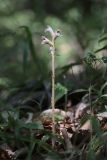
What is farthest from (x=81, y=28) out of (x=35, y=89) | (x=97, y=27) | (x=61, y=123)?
(x=61, y=123)

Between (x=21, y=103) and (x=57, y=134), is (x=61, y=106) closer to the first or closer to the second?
(x=21, y=103)

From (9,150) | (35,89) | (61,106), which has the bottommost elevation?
(9,150)

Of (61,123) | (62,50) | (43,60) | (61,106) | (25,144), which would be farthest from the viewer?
(62,50)

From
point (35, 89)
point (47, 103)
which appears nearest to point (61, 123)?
point (47, 103)

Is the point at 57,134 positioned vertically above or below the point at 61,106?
below

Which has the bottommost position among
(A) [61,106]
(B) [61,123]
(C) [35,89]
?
(B) [61,123]

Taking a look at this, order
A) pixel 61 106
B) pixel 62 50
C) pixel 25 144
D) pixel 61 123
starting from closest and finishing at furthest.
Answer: pixel 25 144 → pixel 61 123 → pixel 61 106 → pixel 62 50

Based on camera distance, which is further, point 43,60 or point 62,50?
point 62,50

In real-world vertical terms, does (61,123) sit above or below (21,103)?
below

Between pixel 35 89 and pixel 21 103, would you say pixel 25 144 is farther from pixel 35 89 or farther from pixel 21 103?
pixel 35 89
